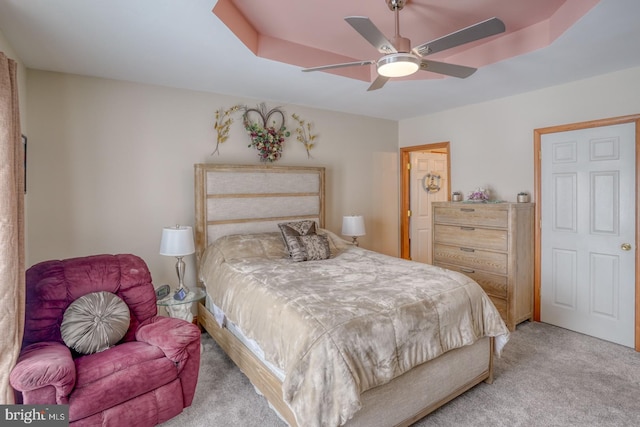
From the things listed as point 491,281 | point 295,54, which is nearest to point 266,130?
point 295,54

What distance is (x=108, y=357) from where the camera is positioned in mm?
2047

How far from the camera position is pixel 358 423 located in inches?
70.0

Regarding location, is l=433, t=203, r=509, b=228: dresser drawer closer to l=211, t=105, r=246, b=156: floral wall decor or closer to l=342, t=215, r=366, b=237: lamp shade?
l=342, t=215, r=366, b=237: lamp shade

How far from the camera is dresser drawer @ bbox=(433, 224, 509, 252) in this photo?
3582 millimetres

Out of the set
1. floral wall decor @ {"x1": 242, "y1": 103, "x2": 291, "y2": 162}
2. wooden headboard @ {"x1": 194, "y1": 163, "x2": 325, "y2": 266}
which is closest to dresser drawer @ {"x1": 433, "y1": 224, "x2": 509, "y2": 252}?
wooden headboard @ {"x1": 194, "y1": 163, "x2": 325, "y2": 266}

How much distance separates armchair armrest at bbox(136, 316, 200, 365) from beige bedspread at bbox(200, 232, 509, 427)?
0.37 m

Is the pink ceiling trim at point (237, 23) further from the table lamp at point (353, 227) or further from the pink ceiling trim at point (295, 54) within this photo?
the table lamp at point (353, 227)

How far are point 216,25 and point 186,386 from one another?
233 centimetres

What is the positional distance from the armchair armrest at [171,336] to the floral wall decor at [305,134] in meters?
2.68

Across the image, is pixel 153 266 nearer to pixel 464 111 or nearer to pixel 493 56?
pixel 493 56

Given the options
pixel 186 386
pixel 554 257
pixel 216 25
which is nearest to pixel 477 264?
pixel 554 257

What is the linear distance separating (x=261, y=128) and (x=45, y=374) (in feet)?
9.66

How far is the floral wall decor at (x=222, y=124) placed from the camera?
12.2 feet

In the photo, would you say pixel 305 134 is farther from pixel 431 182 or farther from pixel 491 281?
pixel 491 281
